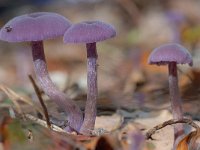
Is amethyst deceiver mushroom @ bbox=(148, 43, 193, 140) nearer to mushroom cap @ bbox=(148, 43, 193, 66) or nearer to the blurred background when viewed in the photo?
mushroom cap @ bbox=(148, 43, 193, 66)

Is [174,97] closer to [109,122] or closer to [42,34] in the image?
[109,122]

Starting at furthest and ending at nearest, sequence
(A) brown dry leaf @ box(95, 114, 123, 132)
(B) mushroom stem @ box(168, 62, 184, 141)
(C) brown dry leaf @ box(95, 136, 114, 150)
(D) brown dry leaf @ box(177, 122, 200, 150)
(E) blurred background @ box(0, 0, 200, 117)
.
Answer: (E) blurred background @ box(0, 0, 200, 117), (A) brown dry leaf @ box(95, 114, 123, 132), (B) mushroom stem @ box(168, 62, 184, 141), (D) brown dry leaf @ box(177, 122, 200, 150), (C) brown dry leaf @ box(95, 136, 114, 150)

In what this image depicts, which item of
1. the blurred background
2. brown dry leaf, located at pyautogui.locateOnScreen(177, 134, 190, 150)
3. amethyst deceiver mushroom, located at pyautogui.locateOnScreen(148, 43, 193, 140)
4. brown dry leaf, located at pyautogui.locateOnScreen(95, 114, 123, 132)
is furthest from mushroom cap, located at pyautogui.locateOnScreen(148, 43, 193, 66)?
the blurred background

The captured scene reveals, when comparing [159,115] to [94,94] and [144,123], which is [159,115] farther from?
[94,94]

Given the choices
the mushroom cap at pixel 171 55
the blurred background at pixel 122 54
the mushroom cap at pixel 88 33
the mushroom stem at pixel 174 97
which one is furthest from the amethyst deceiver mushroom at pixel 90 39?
the blurred background at pixel 122 54

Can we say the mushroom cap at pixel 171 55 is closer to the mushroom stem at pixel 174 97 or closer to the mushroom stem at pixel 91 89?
the mushroom stem at pixel 174 97

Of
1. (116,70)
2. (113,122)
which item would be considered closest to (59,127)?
(113,122)
